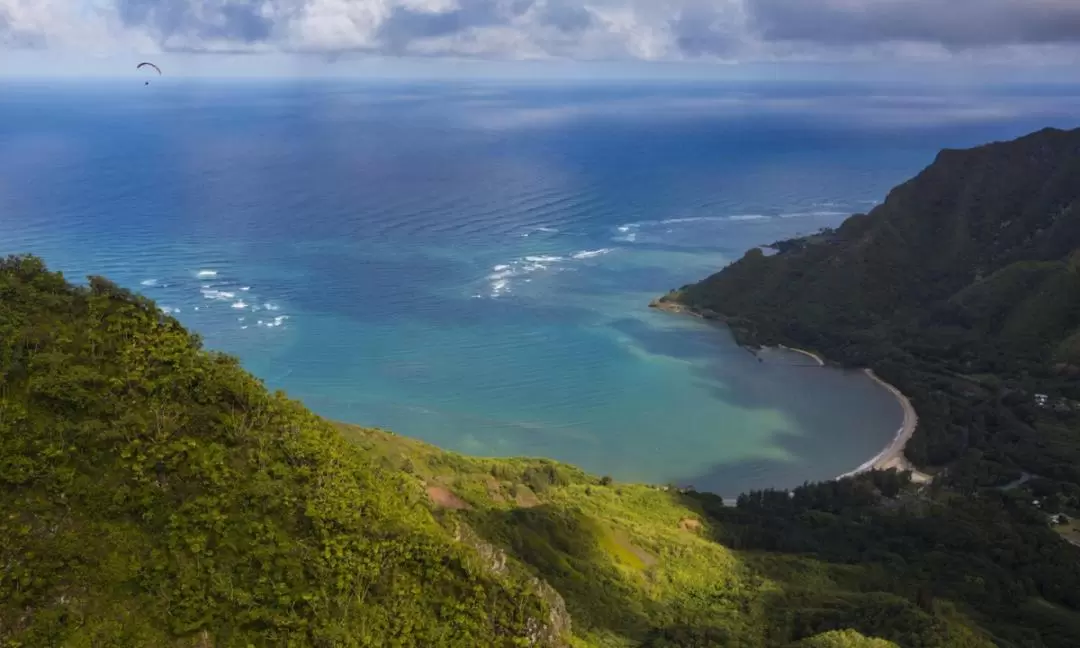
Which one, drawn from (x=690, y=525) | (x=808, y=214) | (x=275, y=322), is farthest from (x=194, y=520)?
(x=808, y=214)

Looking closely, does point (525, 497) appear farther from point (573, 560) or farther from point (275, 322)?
point (275, 322)

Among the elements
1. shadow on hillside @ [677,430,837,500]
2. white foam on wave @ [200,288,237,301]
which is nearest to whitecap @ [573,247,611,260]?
white foam on wave @ [200,288,237,301]

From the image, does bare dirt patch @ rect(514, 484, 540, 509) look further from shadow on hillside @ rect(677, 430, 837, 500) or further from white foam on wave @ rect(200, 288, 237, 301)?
white foam on wave @ rect(200, 288, 237, 301)

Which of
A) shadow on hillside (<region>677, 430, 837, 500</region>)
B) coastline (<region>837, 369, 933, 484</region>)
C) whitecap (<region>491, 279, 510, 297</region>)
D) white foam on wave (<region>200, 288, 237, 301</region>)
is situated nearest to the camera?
shadow on hillside (<region>677, 430, 837, 500</region>)

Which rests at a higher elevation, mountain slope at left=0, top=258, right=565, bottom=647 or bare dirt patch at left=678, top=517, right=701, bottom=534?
mountain slope at left=0, top=258, right=565, bottom=647

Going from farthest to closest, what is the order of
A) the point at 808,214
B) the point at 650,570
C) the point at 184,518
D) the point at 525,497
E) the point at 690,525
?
1. the point at 808,214
2. the point at 690,525
3. the point at 525,497
4. the point at 650,570
5. the point at 184,518

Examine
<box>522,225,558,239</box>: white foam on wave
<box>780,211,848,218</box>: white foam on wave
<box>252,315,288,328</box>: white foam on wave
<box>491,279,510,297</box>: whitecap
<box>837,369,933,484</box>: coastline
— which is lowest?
<box>837,369,933,484</box>: coastline

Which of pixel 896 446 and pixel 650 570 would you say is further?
pixel 896 446

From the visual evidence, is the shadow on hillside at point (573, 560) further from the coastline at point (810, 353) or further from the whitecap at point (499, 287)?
the whitecap at point (499, 287)

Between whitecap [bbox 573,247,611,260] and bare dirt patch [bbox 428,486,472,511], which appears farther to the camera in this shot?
whitecap [bbox 573,247,611,260]
